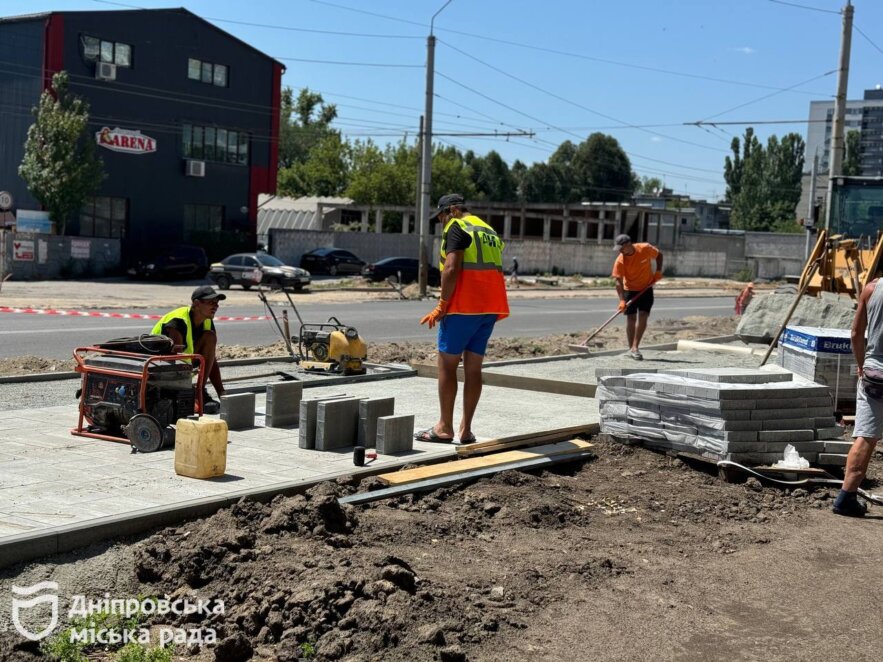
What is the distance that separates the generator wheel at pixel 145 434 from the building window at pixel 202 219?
43283 mm

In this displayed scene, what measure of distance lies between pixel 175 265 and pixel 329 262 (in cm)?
901

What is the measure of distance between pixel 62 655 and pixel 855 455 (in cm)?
517

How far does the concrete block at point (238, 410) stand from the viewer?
8.91 meters

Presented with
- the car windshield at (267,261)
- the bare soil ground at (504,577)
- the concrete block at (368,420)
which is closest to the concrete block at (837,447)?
the bare soil ground at (504,577)

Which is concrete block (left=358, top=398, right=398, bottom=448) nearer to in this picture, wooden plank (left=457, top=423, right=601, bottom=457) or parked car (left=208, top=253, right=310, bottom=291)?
wooden plank (left=457, top=423, right=601, bottom=457)

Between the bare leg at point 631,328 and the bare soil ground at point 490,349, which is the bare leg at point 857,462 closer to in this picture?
the bare soil ground at point 490,349

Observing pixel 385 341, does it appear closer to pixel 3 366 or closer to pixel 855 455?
pixel 3 366

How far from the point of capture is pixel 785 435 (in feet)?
26.9

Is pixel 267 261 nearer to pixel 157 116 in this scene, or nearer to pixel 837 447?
pixel 157 116

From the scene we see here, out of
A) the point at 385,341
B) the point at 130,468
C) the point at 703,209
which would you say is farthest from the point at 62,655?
the point at 703,209

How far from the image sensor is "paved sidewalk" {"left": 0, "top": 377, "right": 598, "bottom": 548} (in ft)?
19.8

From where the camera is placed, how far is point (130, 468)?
7.18 metres

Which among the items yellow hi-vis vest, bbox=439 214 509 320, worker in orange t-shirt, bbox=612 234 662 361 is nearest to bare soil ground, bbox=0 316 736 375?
worker in orange t-shirt, bbox=612 234 662 361

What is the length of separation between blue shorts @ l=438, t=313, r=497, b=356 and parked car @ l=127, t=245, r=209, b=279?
37585 mm
